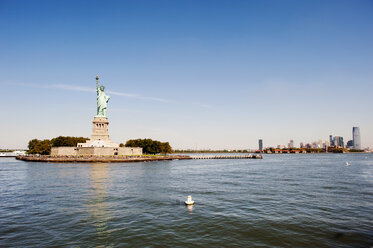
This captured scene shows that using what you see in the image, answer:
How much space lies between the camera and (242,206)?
2056 cm

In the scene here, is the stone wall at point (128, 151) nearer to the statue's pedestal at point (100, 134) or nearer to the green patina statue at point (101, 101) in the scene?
the statue's pedestal at point (100, 134)

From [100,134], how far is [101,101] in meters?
13.8

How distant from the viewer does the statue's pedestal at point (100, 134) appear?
291 ft

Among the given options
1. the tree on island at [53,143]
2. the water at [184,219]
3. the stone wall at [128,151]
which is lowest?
the water at [184,219]

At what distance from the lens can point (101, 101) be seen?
9431 centimetres

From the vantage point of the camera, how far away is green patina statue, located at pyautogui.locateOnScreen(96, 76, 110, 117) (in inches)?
3669

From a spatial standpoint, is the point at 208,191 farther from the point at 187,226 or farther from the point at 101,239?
the point at 101,239

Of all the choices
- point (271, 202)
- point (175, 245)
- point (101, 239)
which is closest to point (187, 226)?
point (175, 245)

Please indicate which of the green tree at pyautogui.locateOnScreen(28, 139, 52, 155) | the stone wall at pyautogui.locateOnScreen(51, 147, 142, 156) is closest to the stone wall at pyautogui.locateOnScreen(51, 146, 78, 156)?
the stone wall at pyautogui.locateOnScreen(51, 147, 142, 156)

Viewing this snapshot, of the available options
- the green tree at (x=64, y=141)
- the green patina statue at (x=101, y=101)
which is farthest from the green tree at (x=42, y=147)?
the green patina statue at (x=101, y=101)

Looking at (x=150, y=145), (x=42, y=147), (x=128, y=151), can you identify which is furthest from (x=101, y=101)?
(x=42, y=147)

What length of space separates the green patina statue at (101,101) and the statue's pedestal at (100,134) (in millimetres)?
2612

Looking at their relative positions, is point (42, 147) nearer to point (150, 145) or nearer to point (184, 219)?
point (150, 145)

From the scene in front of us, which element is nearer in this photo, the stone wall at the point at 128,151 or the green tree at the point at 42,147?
the stone wall at the point at 128,151
